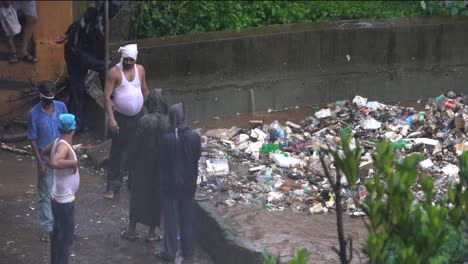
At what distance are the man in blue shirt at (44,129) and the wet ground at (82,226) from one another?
43cm

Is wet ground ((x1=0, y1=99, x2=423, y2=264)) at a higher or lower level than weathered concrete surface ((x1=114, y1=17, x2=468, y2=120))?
lower

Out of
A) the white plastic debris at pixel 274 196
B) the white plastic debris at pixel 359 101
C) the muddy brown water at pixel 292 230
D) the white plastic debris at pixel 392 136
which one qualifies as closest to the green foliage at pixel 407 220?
the muddy brown water at pixel 292 230

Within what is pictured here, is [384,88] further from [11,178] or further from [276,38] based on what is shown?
[11,178]

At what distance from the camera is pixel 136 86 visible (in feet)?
30.5

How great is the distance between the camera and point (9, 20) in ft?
39.3

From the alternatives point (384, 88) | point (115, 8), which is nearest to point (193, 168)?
point (115, 8)

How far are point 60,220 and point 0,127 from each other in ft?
14.8

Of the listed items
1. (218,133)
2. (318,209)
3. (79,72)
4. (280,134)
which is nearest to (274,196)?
(318,209)

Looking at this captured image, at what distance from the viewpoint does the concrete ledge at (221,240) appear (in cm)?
805

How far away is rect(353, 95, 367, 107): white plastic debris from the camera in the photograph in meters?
12.3

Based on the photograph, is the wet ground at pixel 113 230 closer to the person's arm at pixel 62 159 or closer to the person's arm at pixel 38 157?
the person's arm at pixel 38 157

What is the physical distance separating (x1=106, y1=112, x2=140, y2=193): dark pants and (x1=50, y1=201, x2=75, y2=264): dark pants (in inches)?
76.6

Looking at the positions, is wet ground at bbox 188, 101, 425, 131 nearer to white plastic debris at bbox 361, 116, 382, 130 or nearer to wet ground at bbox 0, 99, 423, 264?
white plastic debris at bbox 361, 116, 382, 130

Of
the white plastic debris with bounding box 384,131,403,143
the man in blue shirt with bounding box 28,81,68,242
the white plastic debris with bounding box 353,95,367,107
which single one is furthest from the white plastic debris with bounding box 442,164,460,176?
the man in blue shirt with bounding box 28,81,68,242
